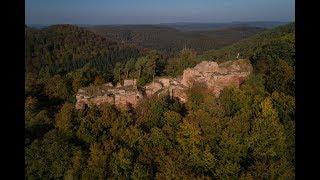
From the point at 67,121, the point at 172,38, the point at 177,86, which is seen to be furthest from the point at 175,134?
the point at 172,38

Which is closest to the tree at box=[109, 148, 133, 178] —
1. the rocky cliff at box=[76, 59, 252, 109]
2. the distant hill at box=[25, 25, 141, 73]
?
the rocky cliff at box=[76, 59, 252, 109]

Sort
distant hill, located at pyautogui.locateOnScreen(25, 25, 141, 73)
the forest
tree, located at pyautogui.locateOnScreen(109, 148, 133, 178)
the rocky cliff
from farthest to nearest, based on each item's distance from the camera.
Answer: distant hill, located at pyautogui.locateOnScreen(25, 25, 141, 73), the rocky cliff, the forest, tree, located at pyautogui.locateOnScreen(109, 148, 133, 178)

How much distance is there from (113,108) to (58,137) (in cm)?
558

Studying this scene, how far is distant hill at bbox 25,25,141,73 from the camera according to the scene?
47006mm

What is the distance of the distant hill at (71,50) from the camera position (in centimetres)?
4701

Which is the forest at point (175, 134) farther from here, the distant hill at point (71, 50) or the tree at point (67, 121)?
the distant hill at point (71, 50)

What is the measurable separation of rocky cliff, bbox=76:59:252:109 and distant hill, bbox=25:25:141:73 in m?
12.2

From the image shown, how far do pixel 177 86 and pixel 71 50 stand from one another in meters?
33.2

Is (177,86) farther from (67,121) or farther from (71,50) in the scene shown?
(71,50)

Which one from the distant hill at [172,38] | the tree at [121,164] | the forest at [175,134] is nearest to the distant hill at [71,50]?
the forest at [175,134]

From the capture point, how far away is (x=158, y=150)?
66.7 ft

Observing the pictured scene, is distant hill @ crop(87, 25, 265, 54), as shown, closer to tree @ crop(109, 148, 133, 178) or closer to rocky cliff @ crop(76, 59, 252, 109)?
rocky cliff @ crop(76, 59, 252, 109)

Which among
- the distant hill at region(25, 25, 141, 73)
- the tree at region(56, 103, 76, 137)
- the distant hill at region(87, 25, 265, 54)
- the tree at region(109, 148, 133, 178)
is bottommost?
the tree at region(109, 148, 133, 178)
